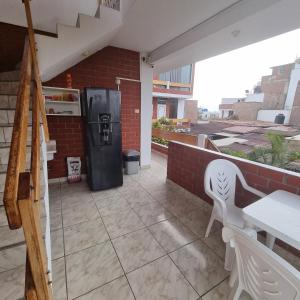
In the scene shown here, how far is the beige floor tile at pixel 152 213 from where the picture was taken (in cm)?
225

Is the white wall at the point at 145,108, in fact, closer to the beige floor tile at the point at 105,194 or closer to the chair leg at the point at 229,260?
the beige floor tile at the point at 105,194

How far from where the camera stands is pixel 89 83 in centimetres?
324

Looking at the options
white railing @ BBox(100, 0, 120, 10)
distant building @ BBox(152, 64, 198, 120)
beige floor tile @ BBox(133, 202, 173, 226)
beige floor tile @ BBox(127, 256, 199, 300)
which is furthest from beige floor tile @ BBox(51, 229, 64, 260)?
distant building @ BBox(152, 64, 198, 120)

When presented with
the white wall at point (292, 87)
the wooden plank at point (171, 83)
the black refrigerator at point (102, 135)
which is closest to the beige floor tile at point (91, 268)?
the black refrigerator at point (102, 135)

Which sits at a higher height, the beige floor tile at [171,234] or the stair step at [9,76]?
the stair step at [9,76]

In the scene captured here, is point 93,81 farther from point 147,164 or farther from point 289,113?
point 289,113

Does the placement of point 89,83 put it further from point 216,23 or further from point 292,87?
point 292,87

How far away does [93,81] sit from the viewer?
10.7 feet

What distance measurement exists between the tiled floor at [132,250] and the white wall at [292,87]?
68.2 ft

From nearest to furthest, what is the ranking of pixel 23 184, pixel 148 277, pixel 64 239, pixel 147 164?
1. pixel 23 184
2. pixel 148 277
3. pixel 64 239
4. pixel 147 164

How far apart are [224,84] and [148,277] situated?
28.8 meters

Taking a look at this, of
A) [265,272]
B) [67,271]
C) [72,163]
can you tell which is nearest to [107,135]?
[72,163]

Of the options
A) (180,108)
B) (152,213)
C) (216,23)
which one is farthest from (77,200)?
(180,108)

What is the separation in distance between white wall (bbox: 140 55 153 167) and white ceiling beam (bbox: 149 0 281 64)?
57cm
